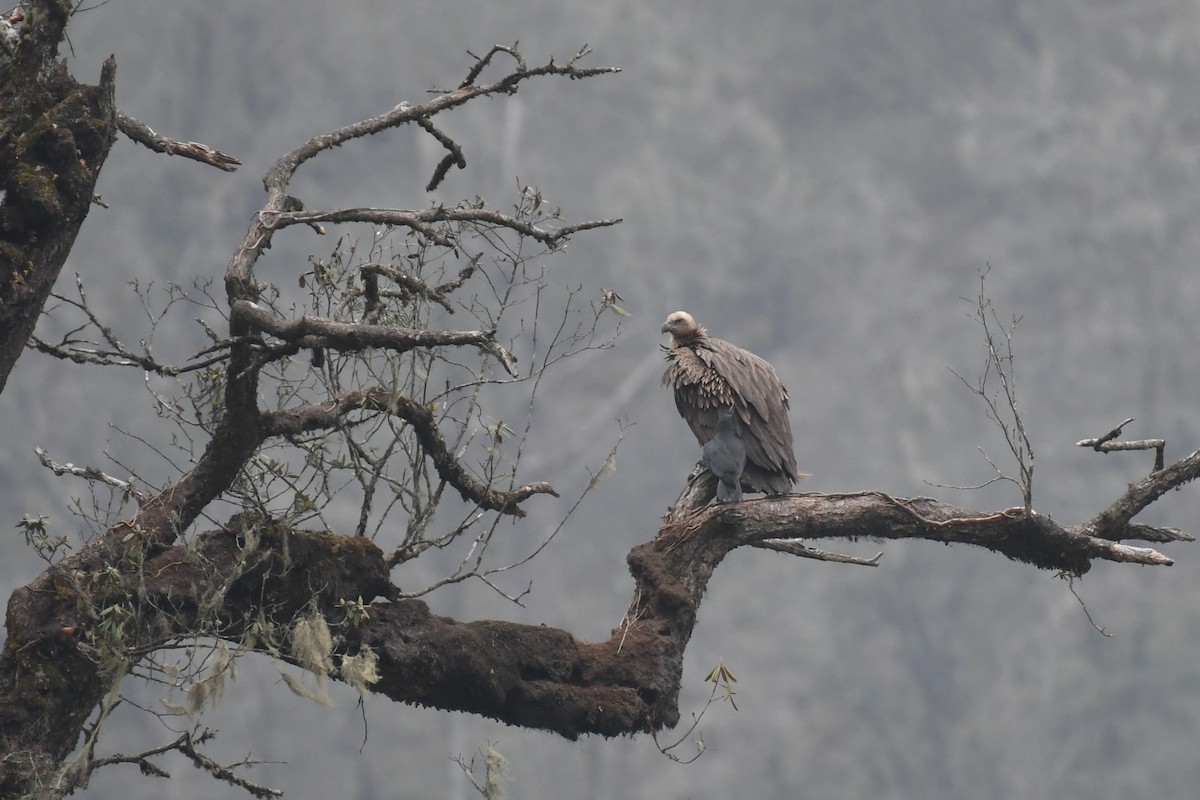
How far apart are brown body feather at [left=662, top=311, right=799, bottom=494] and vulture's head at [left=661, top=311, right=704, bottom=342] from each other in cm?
80

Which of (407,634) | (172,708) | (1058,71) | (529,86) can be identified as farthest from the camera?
(1058,71)

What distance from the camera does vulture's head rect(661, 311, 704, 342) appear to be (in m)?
10.2

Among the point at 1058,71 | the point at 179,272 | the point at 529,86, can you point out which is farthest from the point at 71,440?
the point at 1058,71

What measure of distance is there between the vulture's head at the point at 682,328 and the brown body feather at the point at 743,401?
80cm

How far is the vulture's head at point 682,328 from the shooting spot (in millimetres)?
10219

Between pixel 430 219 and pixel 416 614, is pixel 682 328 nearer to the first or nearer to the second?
pixel 430 219

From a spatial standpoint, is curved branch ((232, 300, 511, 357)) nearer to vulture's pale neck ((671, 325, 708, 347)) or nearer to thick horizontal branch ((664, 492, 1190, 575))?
thick horizontal branch ((664, 492, 1190, 575))

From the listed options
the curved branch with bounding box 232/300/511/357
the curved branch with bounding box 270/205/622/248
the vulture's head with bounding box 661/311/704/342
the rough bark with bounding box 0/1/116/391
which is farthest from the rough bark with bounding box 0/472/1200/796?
the vulture's head with bounding box 661/311/704/342

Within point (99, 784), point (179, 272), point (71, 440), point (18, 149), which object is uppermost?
point (179, 272)

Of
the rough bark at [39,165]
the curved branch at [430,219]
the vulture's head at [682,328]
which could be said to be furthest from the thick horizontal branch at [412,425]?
the vulture's head at [682,328]

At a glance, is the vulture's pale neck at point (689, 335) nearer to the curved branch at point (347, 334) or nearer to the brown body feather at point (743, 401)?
the brown body feather at point (743, 401)

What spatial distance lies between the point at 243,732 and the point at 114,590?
101ft

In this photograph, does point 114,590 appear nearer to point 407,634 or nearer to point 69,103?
point 407,634

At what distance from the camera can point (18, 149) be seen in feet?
18.8
